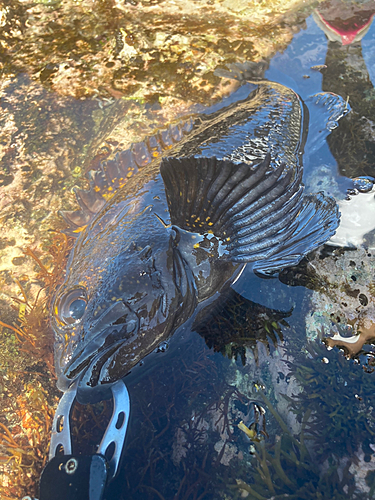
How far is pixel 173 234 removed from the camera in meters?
2.60

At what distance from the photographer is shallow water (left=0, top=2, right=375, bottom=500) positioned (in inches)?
80.0

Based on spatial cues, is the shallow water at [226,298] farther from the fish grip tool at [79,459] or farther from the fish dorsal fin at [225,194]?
the fish dorsal fin at [225,194]

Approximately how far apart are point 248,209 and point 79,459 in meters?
2.13

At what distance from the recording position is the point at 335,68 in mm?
4082

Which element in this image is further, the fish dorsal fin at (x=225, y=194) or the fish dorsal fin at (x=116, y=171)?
the fish dorsal fin at (x=116, y=171)

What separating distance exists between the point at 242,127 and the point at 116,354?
2233 mm

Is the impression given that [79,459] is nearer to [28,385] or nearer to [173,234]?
[28,385]

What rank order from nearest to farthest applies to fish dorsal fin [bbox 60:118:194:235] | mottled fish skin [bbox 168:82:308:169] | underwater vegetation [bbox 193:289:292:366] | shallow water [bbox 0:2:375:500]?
shallow water [bbox 0:2:375:500] < underwater vegetation [bbox 193:289:292:366] < mottled fish skin [bbox 168:82:308:169] < fish dorsal fin [bbox 60:118:194:235]

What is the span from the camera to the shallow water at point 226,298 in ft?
6.66

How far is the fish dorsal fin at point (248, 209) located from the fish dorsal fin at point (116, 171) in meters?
0.72

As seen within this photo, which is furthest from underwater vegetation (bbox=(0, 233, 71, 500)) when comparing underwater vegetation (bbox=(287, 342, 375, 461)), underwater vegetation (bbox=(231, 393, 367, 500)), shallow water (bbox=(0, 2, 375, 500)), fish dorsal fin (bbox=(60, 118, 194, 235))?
underwater vegetation (bbox=(287, 342, 375, 461))

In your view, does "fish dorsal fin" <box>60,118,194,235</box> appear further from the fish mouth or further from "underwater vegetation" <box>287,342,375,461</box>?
"underwater vegetation" <box>287,342,375,461</box>

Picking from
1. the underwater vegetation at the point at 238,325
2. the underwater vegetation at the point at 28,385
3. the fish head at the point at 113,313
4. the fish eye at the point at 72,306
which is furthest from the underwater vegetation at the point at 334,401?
the underwater vegetation at the point at 28,385

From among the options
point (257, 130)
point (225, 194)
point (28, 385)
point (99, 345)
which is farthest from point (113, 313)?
point (257, 130)
